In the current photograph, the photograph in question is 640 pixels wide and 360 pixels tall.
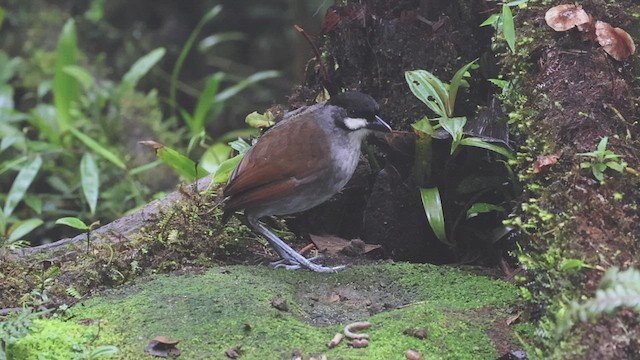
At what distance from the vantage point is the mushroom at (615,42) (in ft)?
9.60

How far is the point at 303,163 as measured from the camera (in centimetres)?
325

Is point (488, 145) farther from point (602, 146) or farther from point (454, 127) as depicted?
point (602, 146)

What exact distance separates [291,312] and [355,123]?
3.04ft

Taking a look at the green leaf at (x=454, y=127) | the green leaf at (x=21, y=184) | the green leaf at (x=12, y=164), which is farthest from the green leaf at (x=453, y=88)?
the green leaf at (x=12, y=164)

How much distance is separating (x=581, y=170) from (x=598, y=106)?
346 mm

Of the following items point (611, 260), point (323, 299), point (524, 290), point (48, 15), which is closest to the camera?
point (611, 260)

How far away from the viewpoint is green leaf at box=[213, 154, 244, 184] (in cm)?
365

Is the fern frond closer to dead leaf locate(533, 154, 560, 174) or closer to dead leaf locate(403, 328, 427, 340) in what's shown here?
dead leaf locate(403, 328, 427, 340)

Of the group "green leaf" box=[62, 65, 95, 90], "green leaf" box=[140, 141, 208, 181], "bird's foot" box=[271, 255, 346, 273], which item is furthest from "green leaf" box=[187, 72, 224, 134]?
"bird's foot" box=[271, 255, 346, 273]

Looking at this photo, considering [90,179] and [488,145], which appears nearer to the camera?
[488,145]

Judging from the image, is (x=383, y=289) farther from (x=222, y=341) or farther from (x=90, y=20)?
(x=90, y=20)

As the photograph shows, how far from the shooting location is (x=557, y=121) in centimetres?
281

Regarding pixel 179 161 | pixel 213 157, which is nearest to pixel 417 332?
pixel 179 161

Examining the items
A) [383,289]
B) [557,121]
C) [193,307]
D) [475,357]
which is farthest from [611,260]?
[193,307]
